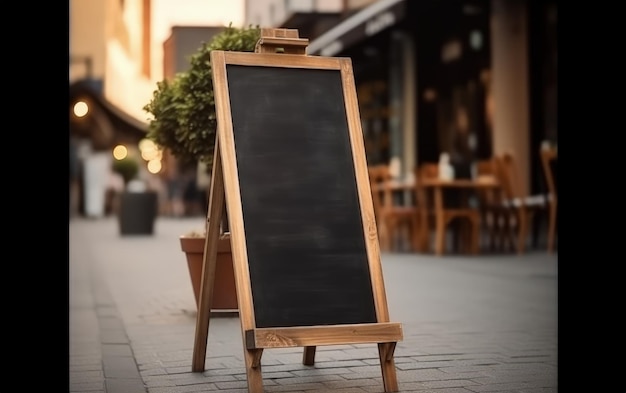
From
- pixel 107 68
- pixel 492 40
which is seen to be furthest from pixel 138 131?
pixel 492 40

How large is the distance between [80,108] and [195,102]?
26471mm

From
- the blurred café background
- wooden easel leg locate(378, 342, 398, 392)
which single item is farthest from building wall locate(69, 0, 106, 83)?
wooden easel leg locate(378, 342, 398, 392)

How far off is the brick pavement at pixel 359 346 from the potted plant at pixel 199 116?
363 mm

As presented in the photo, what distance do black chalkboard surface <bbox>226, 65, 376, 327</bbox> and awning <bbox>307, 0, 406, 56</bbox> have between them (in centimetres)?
1112

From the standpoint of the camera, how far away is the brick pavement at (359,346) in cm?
455

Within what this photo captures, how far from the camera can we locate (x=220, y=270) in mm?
6199

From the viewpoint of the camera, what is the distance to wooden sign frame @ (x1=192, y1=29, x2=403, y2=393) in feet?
12.7

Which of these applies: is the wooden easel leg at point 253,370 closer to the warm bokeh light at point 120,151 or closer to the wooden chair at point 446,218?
the wooden chair at point 446,218

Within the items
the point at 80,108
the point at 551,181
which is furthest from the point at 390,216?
the point at 80,108

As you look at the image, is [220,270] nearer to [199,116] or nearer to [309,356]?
[199,116]

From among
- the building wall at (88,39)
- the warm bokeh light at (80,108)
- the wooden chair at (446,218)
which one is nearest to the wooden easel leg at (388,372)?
the wooden chair at (446,218)

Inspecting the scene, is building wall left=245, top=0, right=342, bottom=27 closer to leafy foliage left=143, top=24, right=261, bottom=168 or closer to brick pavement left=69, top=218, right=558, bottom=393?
brick pavement left=69, top=218, right=558, bottom=393

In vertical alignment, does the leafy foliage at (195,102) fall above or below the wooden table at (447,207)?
above
